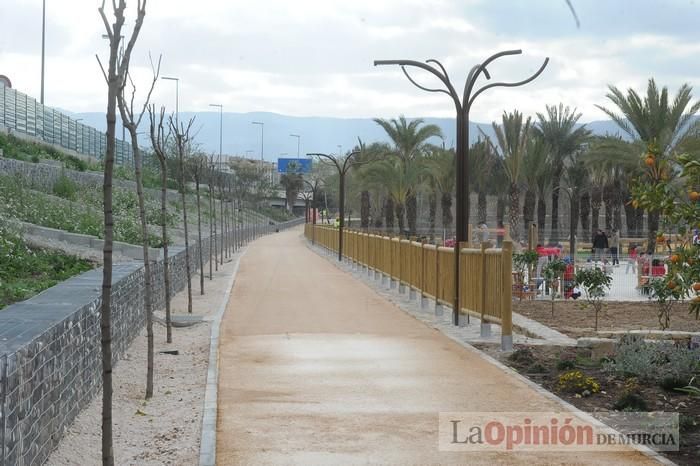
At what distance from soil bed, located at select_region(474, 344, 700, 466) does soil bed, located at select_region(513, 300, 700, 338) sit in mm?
2765

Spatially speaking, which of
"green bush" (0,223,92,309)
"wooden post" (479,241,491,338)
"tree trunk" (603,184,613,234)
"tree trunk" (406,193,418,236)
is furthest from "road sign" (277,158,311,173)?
"wooden post" (479,241,491,338)

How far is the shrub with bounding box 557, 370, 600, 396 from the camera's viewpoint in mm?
9797

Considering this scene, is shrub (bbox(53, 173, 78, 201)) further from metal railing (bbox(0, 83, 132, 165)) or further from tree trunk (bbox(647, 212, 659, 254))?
tree trunk (bbox(647, 212, 659, 254))

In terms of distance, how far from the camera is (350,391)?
988 centimetres

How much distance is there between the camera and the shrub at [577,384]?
386 inches

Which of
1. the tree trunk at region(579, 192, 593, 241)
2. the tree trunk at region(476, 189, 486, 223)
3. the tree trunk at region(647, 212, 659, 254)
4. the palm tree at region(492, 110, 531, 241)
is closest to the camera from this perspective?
the tree trunk at region(647, 212, 659, 254)

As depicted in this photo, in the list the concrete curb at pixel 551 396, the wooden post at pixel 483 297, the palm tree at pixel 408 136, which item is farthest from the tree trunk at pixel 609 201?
the concrete curb at pixel 551 396

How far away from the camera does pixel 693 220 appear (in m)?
8.71

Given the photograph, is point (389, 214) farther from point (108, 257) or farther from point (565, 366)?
point (108, 257)

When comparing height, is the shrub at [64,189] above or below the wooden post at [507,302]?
above

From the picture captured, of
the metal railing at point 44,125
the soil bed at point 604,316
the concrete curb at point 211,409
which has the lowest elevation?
the soil bed at point 604,316

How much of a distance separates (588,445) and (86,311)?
4.50 meters

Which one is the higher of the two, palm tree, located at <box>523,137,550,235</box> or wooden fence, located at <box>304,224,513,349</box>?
palm tree, located at <box>523,137,550,235</box>

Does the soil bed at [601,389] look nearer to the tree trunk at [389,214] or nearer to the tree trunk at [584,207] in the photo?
the tree trunk at [389,214]
